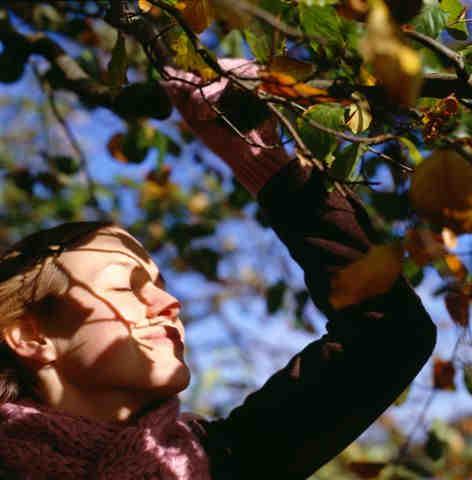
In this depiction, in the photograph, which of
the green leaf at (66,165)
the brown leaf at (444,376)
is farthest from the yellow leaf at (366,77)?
the green leaf at (66,165)

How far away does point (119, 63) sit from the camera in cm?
90

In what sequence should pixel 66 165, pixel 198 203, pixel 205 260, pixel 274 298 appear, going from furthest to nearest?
pixel 198 203, pixel 205 260, pixel 274 298, pixel 66 165

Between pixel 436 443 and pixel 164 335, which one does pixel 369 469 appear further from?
pixel 164 335

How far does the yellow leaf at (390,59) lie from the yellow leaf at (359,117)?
259mm

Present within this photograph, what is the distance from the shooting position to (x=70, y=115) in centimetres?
400

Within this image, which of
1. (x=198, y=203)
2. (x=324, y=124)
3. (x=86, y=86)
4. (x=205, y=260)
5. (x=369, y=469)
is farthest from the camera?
(x=198, y=203)

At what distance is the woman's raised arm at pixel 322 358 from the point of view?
3.05 ft

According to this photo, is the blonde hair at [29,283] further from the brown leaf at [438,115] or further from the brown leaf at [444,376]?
the brown leaf at [444,376]

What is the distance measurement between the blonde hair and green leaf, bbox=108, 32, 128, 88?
0.90 feet

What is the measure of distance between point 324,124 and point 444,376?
79cm

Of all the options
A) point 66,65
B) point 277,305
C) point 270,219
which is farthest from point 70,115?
point 270,219

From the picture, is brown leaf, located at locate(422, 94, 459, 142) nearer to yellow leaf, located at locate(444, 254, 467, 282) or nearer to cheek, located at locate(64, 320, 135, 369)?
yellow leaf, located at locate(444, 254, 467, 282)

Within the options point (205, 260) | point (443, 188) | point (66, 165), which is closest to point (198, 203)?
point (205, 260)

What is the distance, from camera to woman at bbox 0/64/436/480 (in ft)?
3.08
